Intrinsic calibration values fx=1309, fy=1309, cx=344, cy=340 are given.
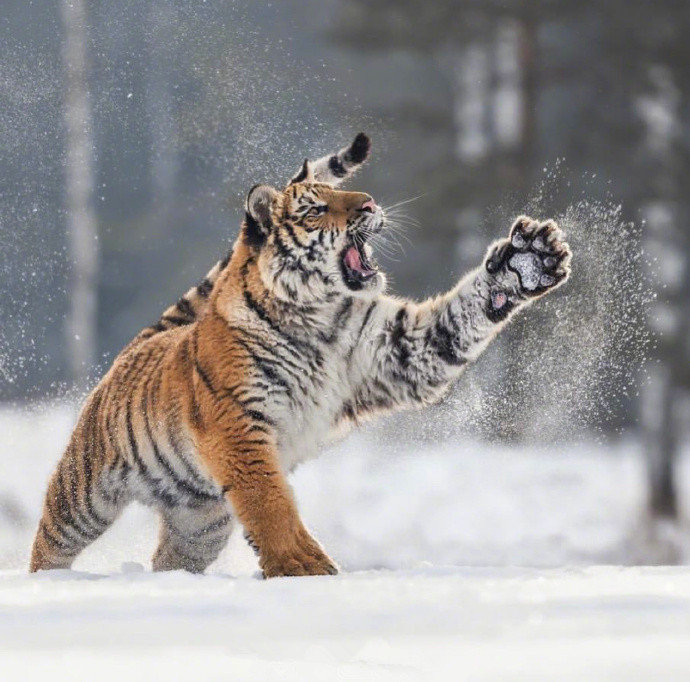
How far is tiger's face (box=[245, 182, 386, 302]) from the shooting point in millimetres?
3551

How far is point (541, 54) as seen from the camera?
960 cm

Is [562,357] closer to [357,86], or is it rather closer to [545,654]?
[357,86]

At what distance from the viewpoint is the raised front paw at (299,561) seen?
3.13 m

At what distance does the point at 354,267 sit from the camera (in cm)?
358

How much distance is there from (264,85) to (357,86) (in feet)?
3.19

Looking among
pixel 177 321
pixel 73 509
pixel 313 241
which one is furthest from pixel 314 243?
pixel 73 509

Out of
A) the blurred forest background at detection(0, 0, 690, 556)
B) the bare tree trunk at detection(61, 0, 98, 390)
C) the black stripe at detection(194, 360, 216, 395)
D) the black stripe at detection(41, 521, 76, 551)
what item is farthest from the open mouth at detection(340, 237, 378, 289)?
the bare tree trunk at detection(61, 0, 98, 390)

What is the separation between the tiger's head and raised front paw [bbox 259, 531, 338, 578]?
714 mm

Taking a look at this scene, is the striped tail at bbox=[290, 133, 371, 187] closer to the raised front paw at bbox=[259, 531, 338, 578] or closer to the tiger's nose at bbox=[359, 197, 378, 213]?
the tiger's nose at bbox=[359, 197, 378, 213]

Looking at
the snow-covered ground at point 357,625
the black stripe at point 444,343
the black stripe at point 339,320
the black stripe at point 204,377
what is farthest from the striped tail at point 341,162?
the snow-covered ground at point 357,625

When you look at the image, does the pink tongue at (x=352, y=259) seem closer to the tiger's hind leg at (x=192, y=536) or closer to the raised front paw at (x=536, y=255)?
the raised front paw at (x=536, y=255)

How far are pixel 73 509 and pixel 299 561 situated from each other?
105 centimetres

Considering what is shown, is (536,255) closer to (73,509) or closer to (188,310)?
(188,310)

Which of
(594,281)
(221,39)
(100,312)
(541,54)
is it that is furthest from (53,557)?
(221,39)
